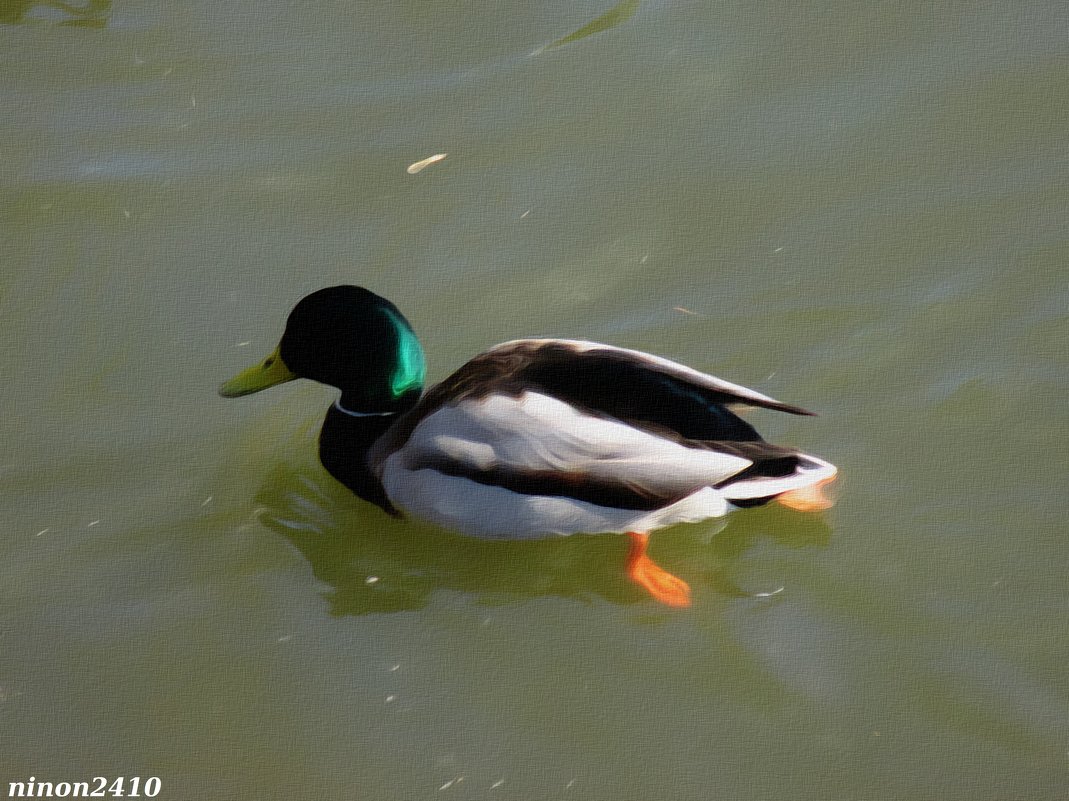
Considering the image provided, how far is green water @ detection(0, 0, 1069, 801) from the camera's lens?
12.5 ft

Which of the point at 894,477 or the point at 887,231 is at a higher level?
the point at 887,231

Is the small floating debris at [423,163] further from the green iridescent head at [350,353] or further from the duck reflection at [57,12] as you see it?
the duck reflection at [57,12]

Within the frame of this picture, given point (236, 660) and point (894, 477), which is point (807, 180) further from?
point (236, 660)

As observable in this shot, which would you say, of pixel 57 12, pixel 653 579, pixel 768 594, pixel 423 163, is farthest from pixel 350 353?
pixel 57 12

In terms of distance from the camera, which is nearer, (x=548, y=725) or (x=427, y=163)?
(x=548, y=725)

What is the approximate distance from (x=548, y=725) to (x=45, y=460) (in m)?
2.00

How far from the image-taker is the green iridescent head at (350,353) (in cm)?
420

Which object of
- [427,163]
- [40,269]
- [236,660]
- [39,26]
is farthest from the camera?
[39,26]

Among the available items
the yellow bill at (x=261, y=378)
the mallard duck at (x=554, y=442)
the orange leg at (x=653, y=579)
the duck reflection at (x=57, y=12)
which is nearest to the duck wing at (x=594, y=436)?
the mallard duck at (x=554, y=442)

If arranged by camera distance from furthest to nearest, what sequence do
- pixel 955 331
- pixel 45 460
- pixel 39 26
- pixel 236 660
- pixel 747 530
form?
pixel 39 26 < pixel 955 331 < pixel 45 460 < pixel 747 530 < pixel 236 660

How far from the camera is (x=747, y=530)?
435 centimetres

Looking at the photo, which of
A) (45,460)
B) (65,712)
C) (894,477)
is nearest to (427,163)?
(45,460)

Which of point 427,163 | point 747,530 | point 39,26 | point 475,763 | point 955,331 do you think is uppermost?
point 39,26

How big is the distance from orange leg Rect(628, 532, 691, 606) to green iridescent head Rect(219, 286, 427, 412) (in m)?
0.85
